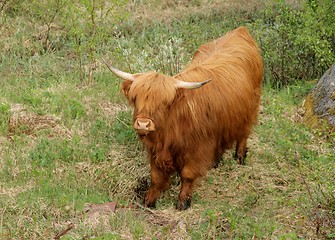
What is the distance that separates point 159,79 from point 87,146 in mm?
1798

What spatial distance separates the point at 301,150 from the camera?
24.2ft

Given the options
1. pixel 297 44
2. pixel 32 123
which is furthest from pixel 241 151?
pixel 297 44

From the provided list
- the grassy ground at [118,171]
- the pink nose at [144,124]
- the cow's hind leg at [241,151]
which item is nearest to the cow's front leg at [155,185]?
the grassy ground at [118,171]

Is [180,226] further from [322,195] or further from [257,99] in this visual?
[257,99]

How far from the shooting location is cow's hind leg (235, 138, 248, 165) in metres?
7.32

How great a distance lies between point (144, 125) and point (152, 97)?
0.96 feet

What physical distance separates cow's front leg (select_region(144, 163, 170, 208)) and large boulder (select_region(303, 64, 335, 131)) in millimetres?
2305

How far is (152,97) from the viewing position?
18.8 feet

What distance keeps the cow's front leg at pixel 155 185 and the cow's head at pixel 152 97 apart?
2.20ft

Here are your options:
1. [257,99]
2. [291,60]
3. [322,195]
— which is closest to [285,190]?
[322,195]

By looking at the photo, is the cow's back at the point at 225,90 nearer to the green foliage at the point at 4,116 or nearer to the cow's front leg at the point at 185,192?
the cow's front leg at the point at 185,192

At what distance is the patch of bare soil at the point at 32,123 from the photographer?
755cm

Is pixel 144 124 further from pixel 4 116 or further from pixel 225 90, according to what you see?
pixel 4 116

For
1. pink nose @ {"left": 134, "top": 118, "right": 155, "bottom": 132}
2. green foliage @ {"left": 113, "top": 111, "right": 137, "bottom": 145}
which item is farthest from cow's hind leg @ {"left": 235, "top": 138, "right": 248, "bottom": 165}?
pink nose @ {"left": 134, "top": 118, "right": 155, "bottom": 132}
